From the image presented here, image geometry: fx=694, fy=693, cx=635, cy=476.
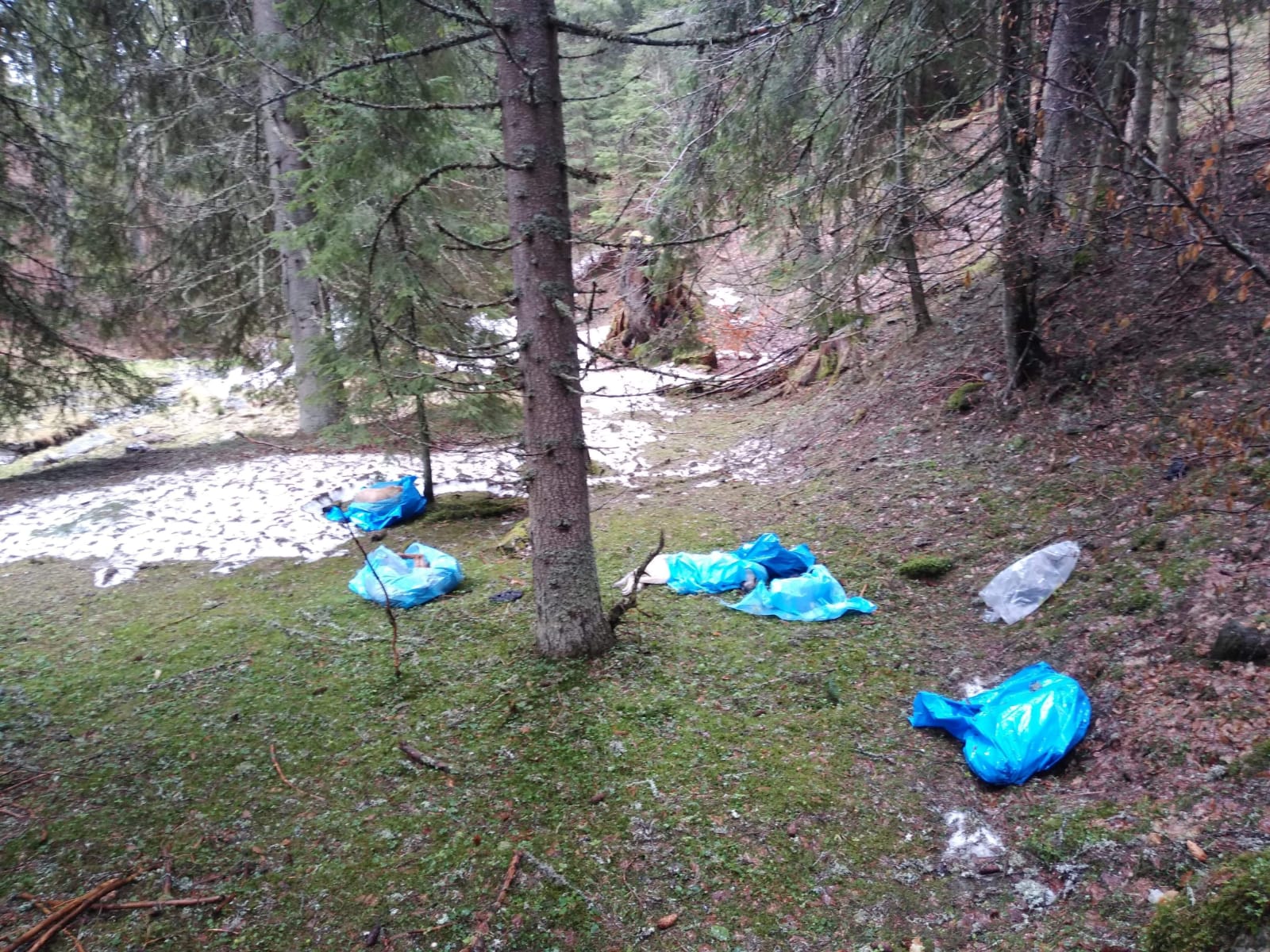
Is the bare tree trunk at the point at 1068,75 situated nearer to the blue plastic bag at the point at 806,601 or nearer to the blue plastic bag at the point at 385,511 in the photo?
the blue plastic bag at the point at 806,601

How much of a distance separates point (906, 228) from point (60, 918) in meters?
6.76

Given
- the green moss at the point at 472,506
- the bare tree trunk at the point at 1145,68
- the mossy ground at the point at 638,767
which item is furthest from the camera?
the green moss at the point at 472,506

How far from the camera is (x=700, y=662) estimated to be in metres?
4.79

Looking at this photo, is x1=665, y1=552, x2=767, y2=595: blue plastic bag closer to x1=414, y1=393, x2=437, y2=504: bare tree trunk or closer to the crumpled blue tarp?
the crumpled blue tarp

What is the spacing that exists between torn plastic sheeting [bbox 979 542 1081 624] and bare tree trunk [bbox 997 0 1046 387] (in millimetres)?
2306

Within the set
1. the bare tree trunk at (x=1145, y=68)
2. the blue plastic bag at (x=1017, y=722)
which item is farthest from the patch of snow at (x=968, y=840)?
the bare tree trunk at (x=1145, y=68)

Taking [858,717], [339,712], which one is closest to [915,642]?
[858,717]

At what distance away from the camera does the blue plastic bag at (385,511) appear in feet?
26.8

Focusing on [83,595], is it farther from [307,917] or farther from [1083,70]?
[1083,70]

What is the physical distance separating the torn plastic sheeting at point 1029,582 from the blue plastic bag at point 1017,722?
97cm

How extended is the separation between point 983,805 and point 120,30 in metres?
14.0

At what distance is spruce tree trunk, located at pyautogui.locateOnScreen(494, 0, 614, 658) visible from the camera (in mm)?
4055

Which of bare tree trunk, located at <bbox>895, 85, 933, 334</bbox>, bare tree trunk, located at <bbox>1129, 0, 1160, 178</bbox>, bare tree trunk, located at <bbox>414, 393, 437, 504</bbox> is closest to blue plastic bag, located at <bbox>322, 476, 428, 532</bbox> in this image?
bare tree trunk, located at <bbox>414, 393, 437, 504</bbox>

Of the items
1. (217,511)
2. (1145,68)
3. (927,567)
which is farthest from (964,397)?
(217,511)
